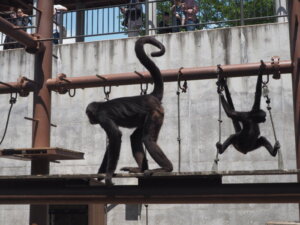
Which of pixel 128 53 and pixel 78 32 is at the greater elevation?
pixel 78 32

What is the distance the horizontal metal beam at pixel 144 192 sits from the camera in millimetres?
5277

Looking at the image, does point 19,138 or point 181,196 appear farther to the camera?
point 19,138

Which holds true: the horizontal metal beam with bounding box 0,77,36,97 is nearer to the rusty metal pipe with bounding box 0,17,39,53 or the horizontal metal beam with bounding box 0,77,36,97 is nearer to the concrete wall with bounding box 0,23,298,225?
the rusty metal pipe with bounding box 0,17,39,53

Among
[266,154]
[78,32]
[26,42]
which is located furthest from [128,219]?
[78,32]

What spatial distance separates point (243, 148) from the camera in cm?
666

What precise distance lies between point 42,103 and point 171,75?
72.1 inches

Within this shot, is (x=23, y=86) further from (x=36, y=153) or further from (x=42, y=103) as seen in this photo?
(x=36, y=153)

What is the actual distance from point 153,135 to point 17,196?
5.18 feet

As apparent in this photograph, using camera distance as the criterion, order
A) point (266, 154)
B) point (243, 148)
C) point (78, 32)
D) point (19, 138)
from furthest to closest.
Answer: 1. point (78, 32)
2. point (19, 138)
3. point (266, 154)
4. point (243, 148)

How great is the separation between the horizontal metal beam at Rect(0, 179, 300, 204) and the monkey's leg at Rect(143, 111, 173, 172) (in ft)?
1.29

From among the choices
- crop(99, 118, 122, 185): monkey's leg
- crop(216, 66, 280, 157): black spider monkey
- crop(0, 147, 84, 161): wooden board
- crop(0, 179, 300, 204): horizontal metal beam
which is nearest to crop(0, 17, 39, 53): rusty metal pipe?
crop(0, 147, 84, 161): wooden board

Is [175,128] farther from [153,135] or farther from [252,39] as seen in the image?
[153,135]

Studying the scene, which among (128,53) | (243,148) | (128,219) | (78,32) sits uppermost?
(78,32)

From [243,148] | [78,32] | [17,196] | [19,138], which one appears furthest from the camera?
[78,32]
